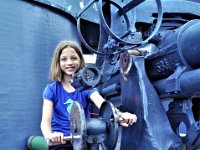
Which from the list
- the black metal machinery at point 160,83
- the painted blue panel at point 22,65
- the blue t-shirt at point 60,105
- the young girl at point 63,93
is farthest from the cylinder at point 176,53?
the painted blue panel at point 22,65

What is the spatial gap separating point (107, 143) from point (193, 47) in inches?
19.0

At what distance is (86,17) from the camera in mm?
3197

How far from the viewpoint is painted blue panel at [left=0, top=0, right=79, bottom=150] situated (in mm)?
2262

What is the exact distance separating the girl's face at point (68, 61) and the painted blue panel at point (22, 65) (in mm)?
822

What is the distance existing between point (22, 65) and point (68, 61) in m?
0.91

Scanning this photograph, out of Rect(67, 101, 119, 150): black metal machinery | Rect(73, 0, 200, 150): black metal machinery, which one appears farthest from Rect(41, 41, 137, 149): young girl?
Rect(67, 101, 119, 150): black metal machinery

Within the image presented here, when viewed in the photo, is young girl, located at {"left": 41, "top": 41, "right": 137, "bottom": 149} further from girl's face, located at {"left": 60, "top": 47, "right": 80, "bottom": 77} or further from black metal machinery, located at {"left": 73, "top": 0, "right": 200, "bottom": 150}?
black metal machinery, located at {"left": 73, "top": 0, "right": 200, "bottom": 150}

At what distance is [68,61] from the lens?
1.57 meters

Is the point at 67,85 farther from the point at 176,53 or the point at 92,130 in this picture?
the point at 176,53

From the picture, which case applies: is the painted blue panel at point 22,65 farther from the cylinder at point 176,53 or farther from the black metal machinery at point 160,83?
the cylinder at point 176,53

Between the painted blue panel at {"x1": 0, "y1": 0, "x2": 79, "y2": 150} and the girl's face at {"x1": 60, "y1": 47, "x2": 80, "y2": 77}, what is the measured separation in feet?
2.70

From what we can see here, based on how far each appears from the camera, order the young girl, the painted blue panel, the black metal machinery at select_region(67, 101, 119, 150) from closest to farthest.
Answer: the black metal machinery at select_region(67, 101, 119, 150)
the young girl
the painted blue panel

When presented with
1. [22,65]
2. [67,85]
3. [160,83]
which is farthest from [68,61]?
[22,65]

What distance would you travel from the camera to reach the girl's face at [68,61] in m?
1.57
